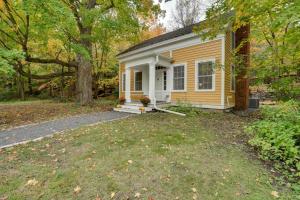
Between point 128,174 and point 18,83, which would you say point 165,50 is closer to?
point 128,174

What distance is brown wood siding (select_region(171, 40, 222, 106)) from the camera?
10.3 meters

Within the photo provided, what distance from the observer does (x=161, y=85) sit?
13.3 metres

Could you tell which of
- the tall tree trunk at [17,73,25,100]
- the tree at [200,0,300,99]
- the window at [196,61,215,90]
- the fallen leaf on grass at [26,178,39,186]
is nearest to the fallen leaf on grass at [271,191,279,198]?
the fallen leaf on grass at [26,178,39,186]

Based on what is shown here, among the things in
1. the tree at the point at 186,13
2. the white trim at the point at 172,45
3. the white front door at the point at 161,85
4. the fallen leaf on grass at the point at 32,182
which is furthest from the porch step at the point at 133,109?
the tree at the point at 186,13

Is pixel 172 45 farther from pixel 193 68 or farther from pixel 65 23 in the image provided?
pixel 65 23

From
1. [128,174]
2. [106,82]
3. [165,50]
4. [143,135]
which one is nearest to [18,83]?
[106,82]

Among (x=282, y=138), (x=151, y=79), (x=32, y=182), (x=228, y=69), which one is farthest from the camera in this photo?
(x=151, y=79)

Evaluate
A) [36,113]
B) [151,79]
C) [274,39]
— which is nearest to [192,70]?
[151,79]

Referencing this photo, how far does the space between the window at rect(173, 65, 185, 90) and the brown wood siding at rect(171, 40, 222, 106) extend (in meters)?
0.32

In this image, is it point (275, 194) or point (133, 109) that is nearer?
point (275, 194)

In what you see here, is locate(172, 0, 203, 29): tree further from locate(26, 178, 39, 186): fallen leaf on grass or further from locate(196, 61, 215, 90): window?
locate(26, 178, 39, 186): fallen leaf on grass

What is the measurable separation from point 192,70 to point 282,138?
732cm

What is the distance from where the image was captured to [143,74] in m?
14.7

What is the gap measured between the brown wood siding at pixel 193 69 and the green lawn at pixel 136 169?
482 centimetres
